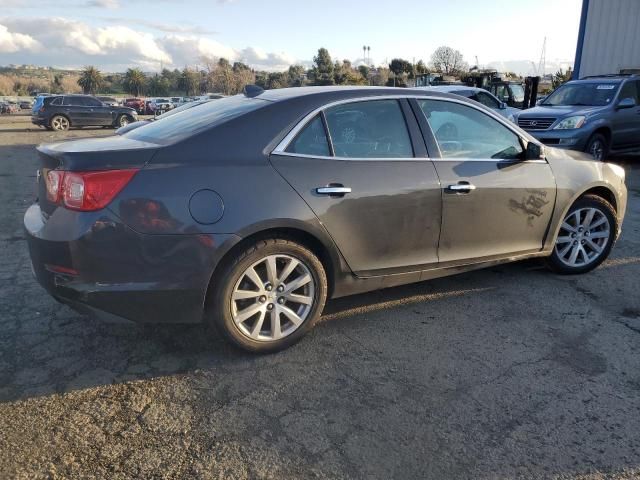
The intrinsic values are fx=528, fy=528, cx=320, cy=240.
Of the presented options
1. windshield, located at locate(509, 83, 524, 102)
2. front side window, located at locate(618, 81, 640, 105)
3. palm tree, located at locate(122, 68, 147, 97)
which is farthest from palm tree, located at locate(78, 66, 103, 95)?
front side window, located at locate(618, 81, 640, 105)

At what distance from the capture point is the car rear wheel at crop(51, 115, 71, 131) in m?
22.8

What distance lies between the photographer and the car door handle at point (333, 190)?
327 centimetres

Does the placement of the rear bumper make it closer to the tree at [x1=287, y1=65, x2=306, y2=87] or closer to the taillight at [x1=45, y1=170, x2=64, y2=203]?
the taillight at [x1=45, y1=170, x2=64, y2=203]

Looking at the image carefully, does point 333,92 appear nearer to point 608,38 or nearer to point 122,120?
point 608,38

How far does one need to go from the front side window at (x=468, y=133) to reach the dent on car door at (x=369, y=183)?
23 cm

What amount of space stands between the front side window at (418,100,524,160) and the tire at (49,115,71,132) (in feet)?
75.1

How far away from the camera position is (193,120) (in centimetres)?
353

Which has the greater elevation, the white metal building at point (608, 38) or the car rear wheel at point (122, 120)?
the white metal building at point (608, 38)

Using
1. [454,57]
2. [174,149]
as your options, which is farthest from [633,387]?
[454,57]

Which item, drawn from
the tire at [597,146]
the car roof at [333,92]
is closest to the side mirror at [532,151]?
the car roof at [333,92]

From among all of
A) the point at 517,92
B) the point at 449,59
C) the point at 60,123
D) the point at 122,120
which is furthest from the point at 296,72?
the point at 517,92

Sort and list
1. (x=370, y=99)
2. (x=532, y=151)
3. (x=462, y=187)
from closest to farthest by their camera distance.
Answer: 1. (x=370, y=99)
2. (x=462, y=187)
3. (x=532, y=151)

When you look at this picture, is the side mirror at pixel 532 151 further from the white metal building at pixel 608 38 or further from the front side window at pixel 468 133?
the white metal building at pixel 608 38

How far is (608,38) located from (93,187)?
60.9ft
